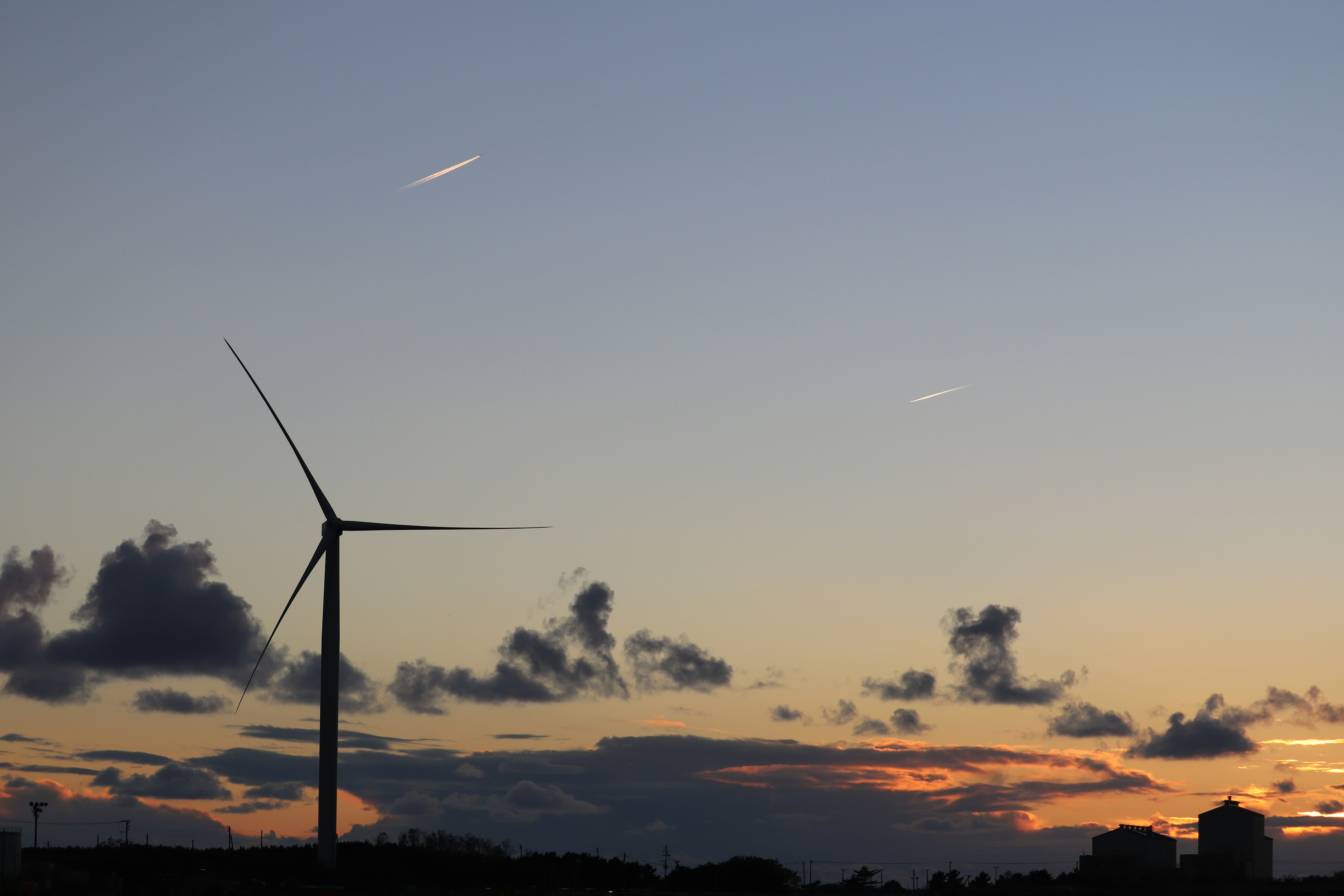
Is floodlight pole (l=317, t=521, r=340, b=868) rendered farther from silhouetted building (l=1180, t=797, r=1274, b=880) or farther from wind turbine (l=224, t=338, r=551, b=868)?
silhouetted building (l=1180, t=797, r=1274, b=880)

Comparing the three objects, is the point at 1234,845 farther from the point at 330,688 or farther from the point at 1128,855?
the point at 330,688

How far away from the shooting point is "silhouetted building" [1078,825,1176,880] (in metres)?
157

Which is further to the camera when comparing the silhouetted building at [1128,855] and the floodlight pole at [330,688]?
the silhouetted building at [1128,855]

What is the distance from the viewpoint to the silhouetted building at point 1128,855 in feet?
514

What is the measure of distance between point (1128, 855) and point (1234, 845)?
12.1m

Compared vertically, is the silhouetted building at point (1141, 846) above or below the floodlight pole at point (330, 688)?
below

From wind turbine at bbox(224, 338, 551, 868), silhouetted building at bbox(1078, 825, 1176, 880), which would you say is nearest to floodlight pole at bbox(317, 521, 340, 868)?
wind turbine at bbox(224, 338, 551, 868)

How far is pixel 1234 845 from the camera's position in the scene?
157 m

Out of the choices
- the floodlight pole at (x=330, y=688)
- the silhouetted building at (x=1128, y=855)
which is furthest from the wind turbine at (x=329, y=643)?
the silhouetted building at (x=1128, y=855)

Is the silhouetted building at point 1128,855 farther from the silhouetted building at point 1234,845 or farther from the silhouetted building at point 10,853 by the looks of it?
the silhouetted building at point 10,853

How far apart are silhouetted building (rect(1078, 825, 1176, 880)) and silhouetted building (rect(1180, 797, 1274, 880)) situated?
3047 mm

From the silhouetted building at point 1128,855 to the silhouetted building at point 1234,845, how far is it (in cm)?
305

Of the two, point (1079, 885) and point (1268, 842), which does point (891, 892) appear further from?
point (1268, 842)

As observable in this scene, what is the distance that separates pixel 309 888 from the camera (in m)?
130
